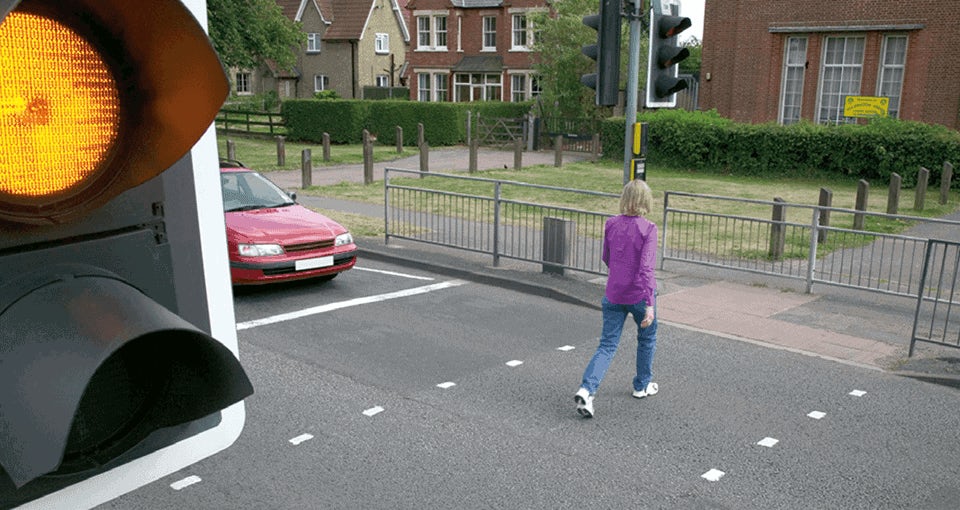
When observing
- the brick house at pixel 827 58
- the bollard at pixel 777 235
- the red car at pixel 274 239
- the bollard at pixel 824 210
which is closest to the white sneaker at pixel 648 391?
the red car at pixel 274 239

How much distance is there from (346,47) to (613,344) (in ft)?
171

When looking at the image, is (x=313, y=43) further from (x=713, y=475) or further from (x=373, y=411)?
(x=713, y=475)

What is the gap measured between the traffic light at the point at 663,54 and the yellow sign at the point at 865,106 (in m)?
21.1

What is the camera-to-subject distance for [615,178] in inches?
958

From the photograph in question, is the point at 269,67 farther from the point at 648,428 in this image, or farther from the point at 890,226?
the point at 648,428

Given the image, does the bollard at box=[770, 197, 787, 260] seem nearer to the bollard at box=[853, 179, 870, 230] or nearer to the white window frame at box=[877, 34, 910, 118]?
the bollard at box=[853, 179, 870, 230]

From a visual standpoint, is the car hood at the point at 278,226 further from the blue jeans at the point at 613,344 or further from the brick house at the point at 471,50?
the brick house at the point at 471,50

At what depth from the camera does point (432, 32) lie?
4722 centimetres

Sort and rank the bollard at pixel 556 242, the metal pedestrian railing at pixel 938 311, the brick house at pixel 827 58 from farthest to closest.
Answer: the brick house at pixel 827 58, the bollard at pixel 556 242, the metal pedestrian railing at pixel 938 311

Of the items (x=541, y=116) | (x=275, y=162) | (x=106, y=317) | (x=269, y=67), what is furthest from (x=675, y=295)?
(x=269, y=67)

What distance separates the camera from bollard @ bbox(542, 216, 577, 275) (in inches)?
444

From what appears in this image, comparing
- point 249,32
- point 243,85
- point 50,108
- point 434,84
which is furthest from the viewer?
point 243,85

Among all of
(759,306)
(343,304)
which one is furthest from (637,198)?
(343,304)

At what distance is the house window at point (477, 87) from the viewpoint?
45.3m
